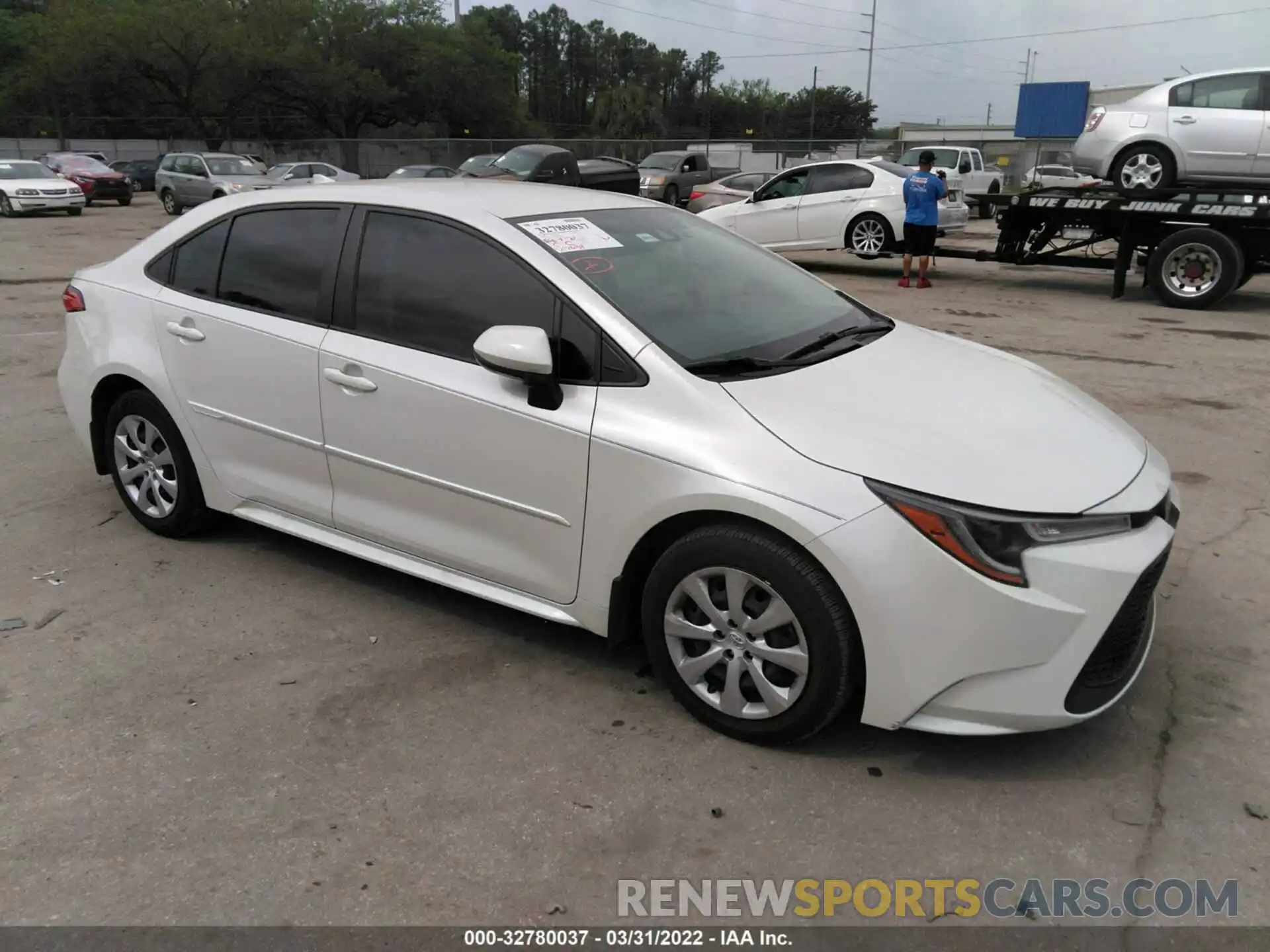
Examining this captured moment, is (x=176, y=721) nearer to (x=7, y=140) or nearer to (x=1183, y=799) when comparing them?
(x=1183, y=799)

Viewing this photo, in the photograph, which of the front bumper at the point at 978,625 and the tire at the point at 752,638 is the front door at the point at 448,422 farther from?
the front bumper at the point at 978,625

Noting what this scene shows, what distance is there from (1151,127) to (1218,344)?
373cm

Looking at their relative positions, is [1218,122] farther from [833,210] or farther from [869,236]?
[833,210]

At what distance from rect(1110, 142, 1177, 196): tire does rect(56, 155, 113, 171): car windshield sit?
3085 cm

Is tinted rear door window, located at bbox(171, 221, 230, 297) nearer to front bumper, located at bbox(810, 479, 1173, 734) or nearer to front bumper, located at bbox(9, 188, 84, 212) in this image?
front bumper, located at bbox(810, 479, 1173, 734)

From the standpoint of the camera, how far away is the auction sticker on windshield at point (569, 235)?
357cm

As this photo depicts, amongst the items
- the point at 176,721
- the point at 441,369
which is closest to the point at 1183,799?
the point at 441,369

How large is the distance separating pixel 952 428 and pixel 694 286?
1150 mm

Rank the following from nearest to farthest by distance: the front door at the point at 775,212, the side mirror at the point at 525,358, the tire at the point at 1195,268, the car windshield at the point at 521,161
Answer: the side mirror at the point at 525,358, the tire at the point at 1195,268, the front door at the point at 775,212, the car windshield at the point at 521,161

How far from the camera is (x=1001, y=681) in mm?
2795

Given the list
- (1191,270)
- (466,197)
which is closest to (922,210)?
(1191,270)

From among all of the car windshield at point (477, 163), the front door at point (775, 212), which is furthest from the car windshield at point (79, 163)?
the front door at point (775, 212)

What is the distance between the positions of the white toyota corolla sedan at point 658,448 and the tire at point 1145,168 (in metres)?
9.89

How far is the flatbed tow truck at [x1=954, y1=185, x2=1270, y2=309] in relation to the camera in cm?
1123
